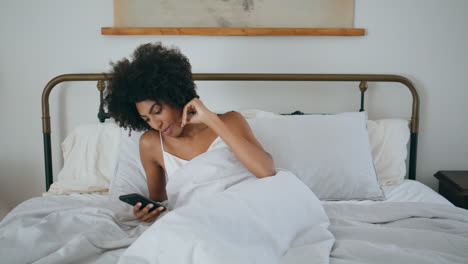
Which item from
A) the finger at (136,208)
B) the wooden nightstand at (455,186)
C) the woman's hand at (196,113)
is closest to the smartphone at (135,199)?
the finger at (136,208)

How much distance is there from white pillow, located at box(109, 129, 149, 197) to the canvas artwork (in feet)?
2.12

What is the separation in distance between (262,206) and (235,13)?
1.29 meters

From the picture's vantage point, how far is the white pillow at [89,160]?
1859 millimetres

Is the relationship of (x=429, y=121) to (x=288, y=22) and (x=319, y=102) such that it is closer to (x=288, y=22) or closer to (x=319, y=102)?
(x=319, y=102)

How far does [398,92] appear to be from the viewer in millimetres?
2229

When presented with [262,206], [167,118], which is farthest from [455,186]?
[167,118]

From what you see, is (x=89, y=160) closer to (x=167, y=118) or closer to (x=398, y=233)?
(x=167, y=118)

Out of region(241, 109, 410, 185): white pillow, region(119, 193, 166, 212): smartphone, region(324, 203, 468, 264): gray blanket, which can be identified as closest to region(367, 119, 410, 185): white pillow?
region(241, 109, 410, 185): white pillow

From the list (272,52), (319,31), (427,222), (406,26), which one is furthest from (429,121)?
(427,222)

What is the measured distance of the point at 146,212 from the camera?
1.38 m

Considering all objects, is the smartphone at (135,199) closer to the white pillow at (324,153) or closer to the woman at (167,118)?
the woman at (167,118)

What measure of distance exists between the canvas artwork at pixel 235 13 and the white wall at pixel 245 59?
0.23 ft

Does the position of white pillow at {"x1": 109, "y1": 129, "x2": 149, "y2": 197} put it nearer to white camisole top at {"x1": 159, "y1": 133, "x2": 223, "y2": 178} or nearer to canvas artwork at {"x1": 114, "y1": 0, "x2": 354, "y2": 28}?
white camisole top at {"x1": 159, "y1": 133, "x2": 223, "y2": 178}

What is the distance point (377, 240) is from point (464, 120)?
1.41 meters
